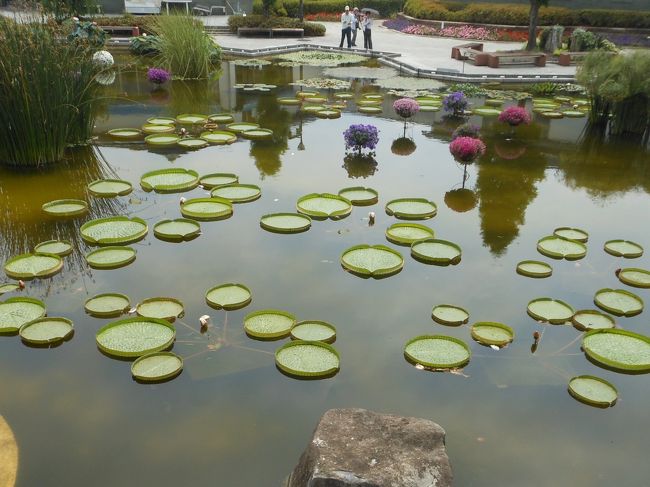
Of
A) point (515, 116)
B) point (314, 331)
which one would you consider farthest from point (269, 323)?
point (515, 116)

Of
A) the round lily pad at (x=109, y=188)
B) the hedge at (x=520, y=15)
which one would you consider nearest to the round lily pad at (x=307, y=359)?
the round lily pad at (x=109, y=188)

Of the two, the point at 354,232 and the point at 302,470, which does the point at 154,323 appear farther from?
the point at 354,232

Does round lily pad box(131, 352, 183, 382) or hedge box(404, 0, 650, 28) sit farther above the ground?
hedge box(404, 0, 650, 28)

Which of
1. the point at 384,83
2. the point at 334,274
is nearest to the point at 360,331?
the point at 334,274

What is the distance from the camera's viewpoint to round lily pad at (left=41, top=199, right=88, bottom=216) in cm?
587

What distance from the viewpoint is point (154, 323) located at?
4.12 metres

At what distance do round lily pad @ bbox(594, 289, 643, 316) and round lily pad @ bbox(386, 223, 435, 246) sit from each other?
5.22 ft

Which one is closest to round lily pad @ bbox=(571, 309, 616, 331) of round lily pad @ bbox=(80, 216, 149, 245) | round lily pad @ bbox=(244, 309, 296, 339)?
round lily pad @ bbox=(244, 309, 296, 339)

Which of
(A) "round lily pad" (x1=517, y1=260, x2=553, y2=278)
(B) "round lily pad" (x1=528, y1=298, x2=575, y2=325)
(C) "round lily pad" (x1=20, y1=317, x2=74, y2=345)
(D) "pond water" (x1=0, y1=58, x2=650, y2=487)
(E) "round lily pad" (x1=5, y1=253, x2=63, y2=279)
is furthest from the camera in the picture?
(A) "round lily pad" (x1=517, y1=260, x2=553, y2=278)

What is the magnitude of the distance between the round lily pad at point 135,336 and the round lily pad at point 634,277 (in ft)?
12.0

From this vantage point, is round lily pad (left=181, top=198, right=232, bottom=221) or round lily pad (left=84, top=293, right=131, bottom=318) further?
round lily pad (left=181, top=198, right=232, bottom=221)

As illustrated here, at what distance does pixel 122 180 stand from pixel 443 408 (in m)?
4.66

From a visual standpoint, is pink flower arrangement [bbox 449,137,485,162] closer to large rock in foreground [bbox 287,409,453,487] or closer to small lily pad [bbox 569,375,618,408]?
small lily pad [bbox 569,375,618,408]

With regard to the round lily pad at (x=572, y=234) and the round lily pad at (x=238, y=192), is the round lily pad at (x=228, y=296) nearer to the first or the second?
the round lily pad at (x=238, y=192)
